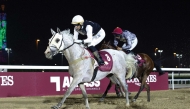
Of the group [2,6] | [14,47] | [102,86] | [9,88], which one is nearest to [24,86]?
[9,88]

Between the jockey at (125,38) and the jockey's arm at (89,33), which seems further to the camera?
the jockey at (125,38)

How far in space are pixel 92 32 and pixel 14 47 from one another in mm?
87242

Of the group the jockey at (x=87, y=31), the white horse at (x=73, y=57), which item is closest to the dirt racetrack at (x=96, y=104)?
the white horse at (x=73, y=57)

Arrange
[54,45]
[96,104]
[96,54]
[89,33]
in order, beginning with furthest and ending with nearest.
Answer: [96,104], [96,54], [89,33], [54,45]

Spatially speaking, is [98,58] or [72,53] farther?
[98,58]

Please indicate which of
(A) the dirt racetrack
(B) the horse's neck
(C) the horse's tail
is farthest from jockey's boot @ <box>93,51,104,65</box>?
(C) the horse's tail

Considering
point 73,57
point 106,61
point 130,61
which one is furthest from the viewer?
point 130,61

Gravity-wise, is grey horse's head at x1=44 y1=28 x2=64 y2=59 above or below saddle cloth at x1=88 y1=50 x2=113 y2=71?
above

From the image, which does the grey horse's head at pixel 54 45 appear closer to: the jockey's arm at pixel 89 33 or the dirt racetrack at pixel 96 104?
the jockey's arm at pixel 89 33

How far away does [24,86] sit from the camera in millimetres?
11492

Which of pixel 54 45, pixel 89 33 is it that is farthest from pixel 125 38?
pixel 54 45

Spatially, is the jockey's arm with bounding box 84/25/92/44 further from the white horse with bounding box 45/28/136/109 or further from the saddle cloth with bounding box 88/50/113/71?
the saddle cloth with bounding box 88/50/113/71

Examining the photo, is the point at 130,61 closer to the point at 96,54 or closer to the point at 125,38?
the point at 125,38

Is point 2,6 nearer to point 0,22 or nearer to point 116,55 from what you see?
point 0,22
